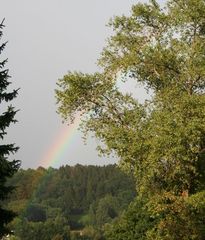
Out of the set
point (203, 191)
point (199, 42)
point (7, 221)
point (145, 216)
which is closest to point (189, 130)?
point (203, 191)

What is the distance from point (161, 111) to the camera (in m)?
24.4

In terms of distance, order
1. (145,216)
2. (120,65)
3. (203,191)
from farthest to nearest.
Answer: (145,216), (120,65), (203,191)

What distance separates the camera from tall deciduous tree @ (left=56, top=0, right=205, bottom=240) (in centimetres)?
2312

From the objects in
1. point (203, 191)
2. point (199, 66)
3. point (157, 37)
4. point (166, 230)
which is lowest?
point (166, 230)

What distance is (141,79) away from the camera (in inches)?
1080

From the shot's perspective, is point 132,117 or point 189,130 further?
point 132,117

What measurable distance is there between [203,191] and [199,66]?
567 cm

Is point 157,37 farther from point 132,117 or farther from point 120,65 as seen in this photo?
point 132,117

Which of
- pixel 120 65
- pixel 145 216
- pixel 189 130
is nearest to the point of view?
pixel 189 130

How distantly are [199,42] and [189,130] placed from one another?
5.05 m

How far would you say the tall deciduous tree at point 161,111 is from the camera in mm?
23125

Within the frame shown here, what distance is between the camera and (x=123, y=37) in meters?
27.1

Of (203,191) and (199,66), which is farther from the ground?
(199,66)

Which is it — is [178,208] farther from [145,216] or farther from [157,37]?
[145,216]
